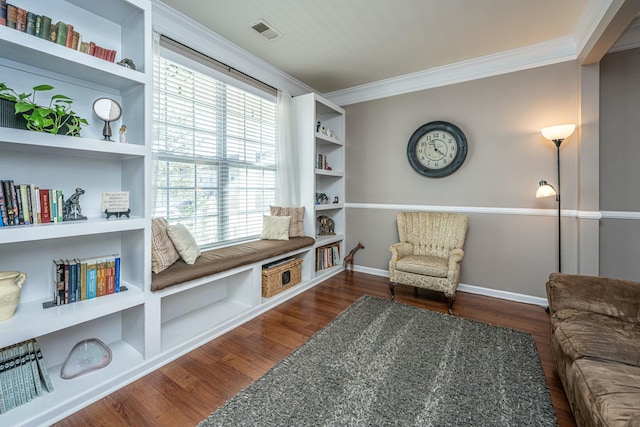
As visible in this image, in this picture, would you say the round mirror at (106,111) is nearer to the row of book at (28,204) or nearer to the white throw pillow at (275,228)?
the row of book at (28,204)

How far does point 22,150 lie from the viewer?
5.31ft

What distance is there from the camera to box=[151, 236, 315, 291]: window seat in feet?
6.49

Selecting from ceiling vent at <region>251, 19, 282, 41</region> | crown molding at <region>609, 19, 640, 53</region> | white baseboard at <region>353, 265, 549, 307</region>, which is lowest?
white baseboard at <region>353, 265, 549, 307</region>

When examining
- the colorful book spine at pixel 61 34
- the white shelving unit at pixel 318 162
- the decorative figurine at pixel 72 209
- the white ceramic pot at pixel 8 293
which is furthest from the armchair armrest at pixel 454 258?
the colorful book spine at pixel 61 34

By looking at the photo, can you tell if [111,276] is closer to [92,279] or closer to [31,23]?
[92,279]

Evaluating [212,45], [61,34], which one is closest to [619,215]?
[212,45]

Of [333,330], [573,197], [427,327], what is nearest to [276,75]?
[333,330]

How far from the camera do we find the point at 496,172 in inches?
125

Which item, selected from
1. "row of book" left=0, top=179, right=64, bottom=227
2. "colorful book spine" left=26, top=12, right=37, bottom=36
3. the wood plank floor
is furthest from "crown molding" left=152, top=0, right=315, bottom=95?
the wood plank floor

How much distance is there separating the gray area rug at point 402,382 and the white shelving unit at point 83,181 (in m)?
0.90

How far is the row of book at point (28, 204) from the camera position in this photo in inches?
58.5

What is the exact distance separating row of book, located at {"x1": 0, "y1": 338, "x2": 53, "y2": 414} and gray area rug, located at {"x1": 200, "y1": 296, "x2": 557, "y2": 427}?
967 millimetres

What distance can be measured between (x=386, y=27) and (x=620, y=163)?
8.51 ft

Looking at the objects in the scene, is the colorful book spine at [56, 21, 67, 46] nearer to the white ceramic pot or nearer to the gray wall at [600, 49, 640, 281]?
the white ceramic pot
